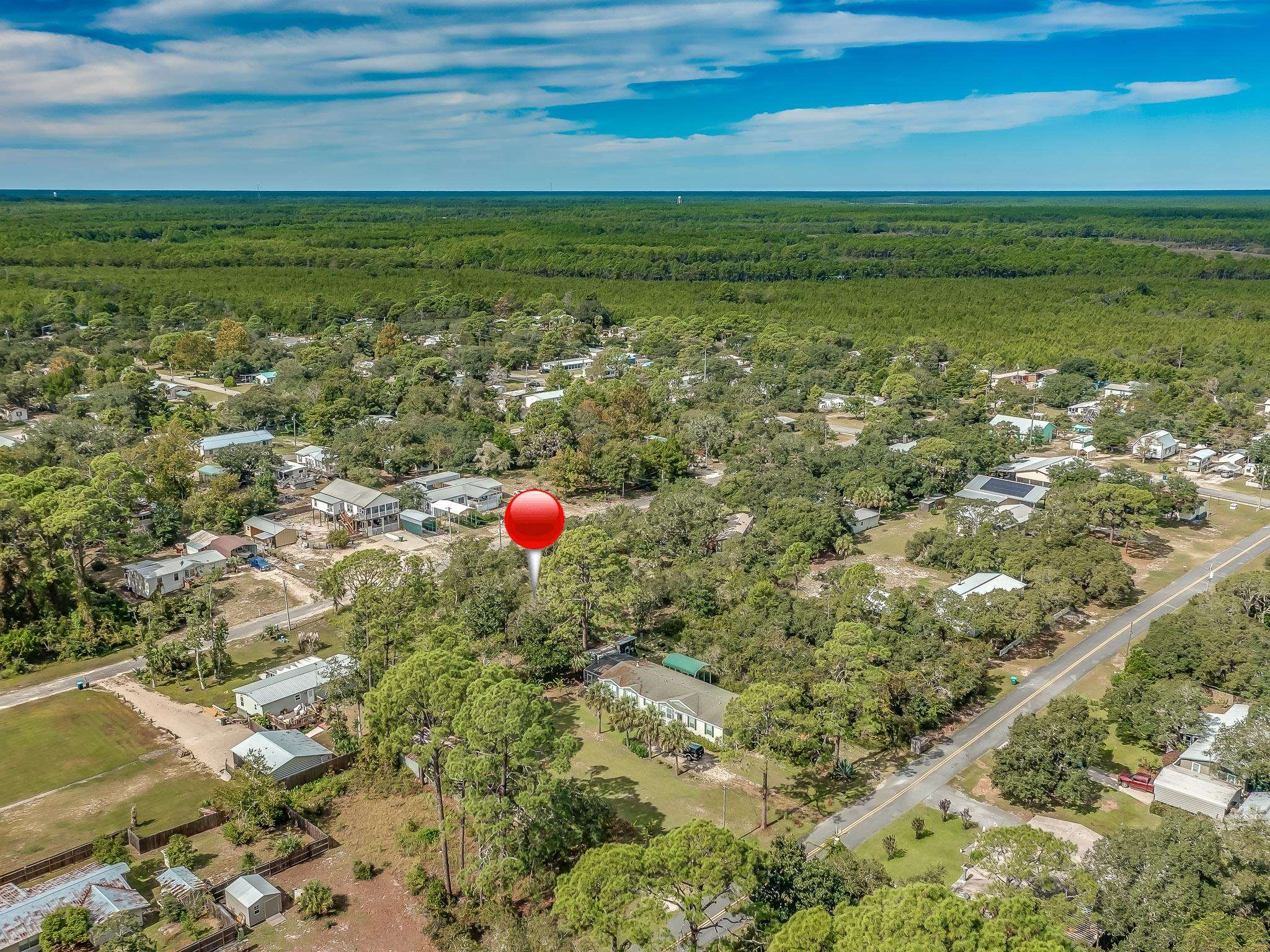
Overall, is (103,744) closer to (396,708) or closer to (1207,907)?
(396,708)

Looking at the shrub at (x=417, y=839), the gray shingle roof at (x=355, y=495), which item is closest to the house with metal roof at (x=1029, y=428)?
the gray shingle roof at (x=355, y=495)

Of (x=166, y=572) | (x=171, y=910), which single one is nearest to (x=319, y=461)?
(x=166, y=572)

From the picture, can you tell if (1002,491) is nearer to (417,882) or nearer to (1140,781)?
(1140,781)

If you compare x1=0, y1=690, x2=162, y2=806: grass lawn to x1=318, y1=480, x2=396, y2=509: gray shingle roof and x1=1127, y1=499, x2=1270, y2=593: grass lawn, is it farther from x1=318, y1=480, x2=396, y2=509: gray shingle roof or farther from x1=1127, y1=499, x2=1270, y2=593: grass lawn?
x1=1127, y1=499, x2=1270, y2=593: grass lawn

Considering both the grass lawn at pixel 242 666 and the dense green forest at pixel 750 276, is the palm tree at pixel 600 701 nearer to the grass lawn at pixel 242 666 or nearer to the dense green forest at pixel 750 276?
the grass lawn at pixel 242 666

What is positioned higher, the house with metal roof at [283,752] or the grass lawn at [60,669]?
the house with metal roof at [283,752]

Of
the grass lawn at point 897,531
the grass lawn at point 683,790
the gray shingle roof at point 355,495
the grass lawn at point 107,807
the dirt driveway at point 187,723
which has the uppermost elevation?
the gray shingle roof at point 355,495
